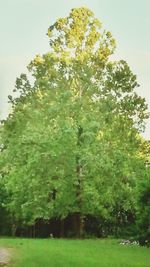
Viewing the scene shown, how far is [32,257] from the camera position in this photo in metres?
21.8

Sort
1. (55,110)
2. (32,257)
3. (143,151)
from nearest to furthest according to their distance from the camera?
1. (32,257)
2. (55,110)
3. (143,151)

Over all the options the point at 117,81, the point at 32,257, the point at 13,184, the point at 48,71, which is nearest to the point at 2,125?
the point at 48,71

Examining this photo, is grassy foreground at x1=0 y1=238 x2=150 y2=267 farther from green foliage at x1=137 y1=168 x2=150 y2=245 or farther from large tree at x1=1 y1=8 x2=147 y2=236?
large tree at x1=1 y1=8 x2=147 y2=236

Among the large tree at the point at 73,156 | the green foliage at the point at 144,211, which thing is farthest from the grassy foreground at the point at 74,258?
the large tree at the point at 73,156

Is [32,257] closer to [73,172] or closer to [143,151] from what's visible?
[73,172]

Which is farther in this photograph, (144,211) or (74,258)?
(144,211)

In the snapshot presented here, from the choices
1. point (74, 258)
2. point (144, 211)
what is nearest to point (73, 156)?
point (144, 211)

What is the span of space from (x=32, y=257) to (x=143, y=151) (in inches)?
1505

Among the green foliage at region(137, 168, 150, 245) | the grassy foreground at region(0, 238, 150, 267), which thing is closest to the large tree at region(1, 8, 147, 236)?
the green foliage at region(137, 168, 150, 245)

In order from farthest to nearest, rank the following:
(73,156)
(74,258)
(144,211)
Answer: (73,156), (144,211), (74,258)

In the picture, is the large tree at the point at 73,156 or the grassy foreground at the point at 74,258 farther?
the large tree at the point at 73,156

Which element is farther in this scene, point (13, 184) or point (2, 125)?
point (2, 125)

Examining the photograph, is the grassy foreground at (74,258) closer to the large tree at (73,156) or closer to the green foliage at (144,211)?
the green foliage at (144,211)

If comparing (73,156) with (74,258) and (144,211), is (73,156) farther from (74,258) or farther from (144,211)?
(74,258)
